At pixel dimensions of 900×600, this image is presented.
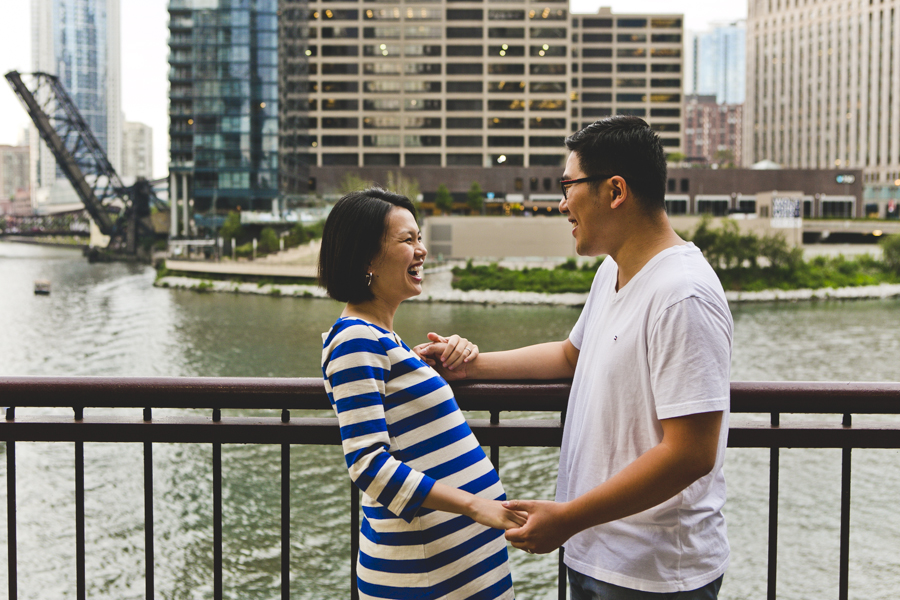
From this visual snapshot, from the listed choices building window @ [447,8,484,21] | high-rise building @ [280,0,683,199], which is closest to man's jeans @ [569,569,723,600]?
high-rise building @ [280,0,683,199]

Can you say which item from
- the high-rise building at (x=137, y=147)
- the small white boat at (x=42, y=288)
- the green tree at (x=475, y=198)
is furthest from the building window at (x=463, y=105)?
A: the high-rise building at (x=137, y=147)

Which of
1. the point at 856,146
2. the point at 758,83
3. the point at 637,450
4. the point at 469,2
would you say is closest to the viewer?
the point at 637,450

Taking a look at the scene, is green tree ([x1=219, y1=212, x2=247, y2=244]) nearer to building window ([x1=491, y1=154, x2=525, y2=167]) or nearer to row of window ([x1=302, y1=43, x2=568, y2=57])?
row of window ([x1=302, y1=43, x2=568, y2=57])

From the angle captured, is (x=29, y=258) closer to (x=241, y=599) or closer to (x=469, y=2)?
(x=469, y=2)

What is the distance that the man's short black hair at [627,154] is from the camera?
1.51 m

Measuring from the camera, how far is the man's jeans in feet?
4.89

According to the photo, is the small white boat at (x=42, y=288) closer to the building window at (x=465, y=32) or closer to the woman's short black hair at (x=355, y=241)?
A: the building window at (x=465, y=32)

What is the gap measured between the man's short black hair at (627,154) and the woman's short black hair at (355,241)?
1.43 ft

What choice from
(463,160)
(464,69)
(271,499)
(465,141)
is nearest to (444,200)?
(463,160)

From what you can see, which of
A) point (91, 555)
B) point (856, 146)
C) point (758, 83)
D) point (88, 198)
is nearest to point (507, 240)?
point (88, 198)

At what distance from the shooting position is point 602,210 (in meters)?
1.56

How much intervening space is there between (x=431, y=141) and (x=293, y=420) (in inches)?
2769

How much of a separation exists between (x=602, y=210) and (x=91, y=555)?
46.4 ft

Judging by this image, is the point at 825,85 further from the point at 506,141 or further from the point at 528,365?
the point at 528,365
